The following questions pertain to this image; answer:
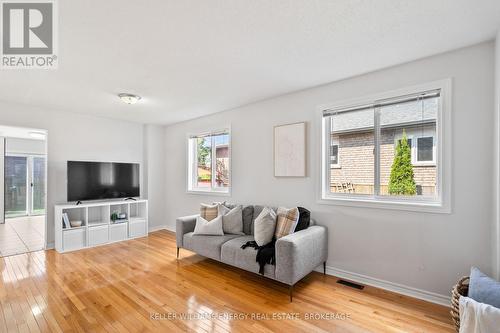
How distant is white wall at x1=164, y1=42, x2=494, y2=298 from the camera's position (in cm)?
217

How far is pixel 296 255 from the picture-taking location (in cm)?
243

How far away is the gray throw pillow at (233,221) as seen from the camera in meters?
3.52

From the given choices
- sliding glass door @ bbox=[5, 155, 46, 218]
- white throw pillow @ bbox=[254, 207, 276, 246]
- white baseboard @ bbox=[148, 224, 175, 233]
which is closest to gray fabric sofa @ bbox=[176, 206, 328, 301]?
white throw pillow @ bbox=[254, 207, 276, 246]

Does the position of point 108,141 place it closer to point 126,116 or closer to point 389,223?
point 126,116

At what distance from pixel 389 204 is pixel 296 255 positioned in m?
1.17

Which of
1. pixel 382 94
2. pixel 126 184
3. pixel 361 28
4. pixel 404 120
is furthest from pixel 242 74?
pixel 126 184

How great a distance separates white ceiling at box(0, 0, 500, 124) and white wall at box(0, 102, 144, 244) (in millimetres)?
614

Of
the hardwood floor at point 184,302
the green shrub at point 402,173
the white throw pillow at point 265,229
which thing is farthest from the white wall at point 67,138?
the green shrub at point 402,173

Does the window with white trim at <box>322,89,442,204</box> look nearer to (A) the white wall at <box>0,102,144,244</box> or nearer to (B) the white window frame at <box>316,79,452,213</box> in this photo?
(B) the white window frame at <box>316,79,452,213</box>

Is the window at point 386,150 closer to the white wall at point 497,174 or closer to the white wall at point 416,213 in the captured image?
the white wall at point 416,213

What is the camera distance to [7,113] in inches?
151

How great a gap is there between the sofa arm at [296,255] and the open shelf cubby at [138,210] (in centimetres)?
355

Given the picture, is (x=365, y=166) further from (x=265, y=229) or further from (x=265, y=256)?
(x=265, y=256)

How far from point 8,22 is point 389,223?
387cm
